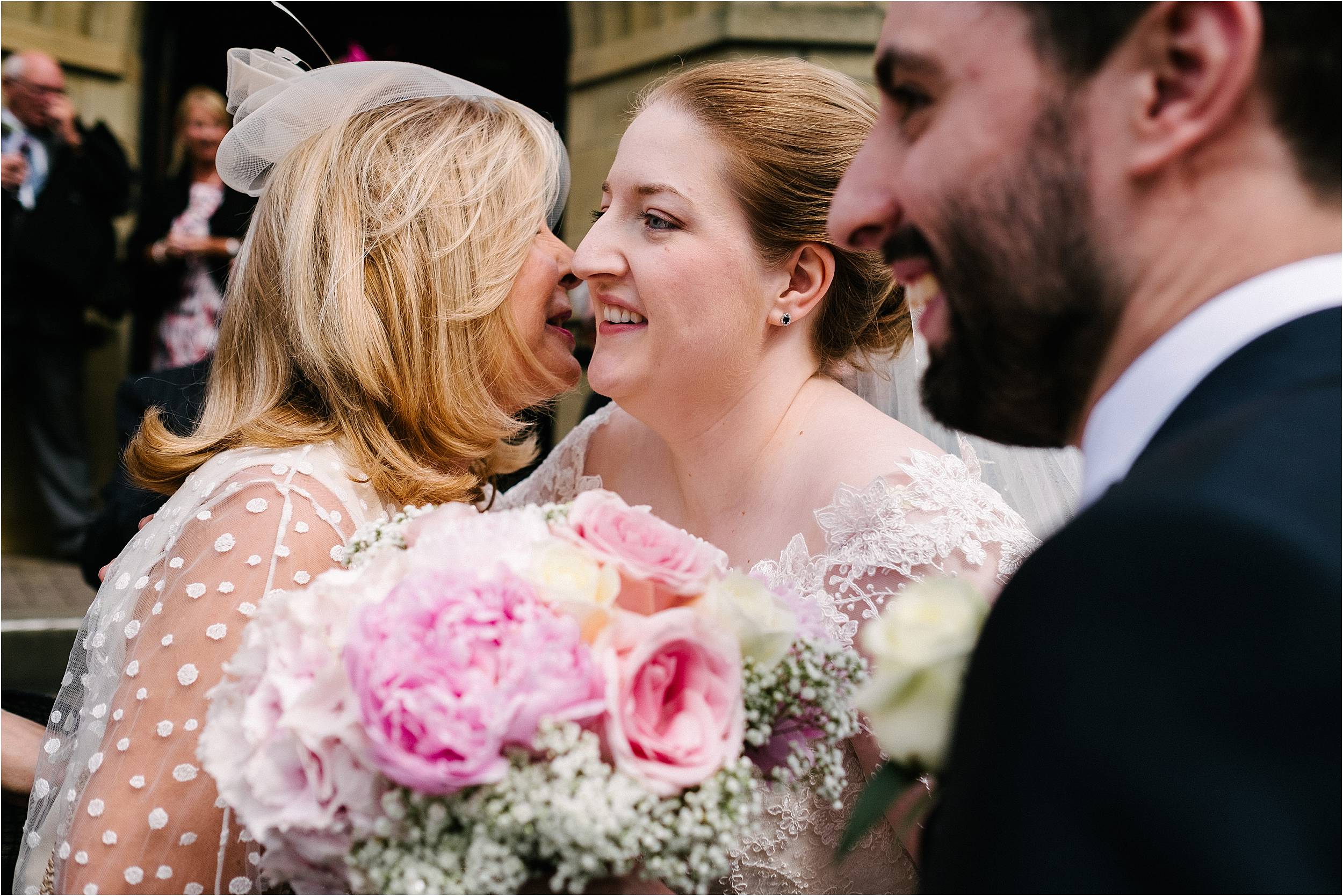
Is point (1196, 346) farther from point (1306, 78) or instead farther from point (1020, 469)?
point (1020, 469)

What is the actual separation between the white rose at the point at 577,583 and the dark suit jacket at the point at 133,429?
213 centimetres

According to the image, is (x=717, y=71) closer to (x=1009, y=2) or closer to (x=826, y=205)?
(x=826, y=205)

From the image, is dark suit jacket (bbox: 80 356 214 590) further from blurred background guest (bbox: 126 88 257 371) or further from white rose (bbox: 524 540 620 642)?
blurred background guest (bbox: 126 88 257 371)

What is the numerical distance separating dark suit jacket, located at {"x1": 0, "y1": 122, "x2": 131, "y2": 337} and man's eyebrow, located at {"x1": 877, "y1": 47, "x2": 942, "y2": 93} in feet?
18.8

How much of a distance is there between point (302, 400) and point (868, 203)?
5.01 ft

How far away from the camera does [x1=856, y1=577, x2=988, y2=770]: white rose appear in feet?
3.51

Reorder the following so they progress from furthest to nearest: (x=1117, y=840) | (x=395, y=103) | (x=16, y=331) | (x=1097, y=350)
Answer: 1. (x=16, y=331)
2. (x=395, y=103)
3. (x=1097, y=350)
4. (x=1117, y=840)

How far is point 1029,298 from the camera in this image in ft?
3.53

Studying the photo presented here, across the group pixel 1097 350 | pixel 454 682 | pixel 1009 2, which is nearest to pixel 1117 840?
pixel 1097 350

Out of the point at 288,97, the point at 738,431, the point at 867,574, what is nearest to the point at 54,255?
the point at 288,97

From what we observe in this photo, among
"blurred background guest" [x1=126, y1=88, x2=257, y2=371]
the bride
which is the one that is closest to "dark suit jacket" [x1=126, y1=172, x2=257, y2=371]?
"blurred background guest" [x1=126, y1=88, x2=257, y2=371]

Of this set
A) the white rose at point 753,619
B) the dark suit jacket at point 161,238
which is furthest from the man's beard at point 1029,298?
the dark suit jacket at point 161,238

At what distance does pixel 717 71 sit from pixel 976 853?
204cm

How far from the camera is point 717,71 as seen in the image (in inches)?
97.9
